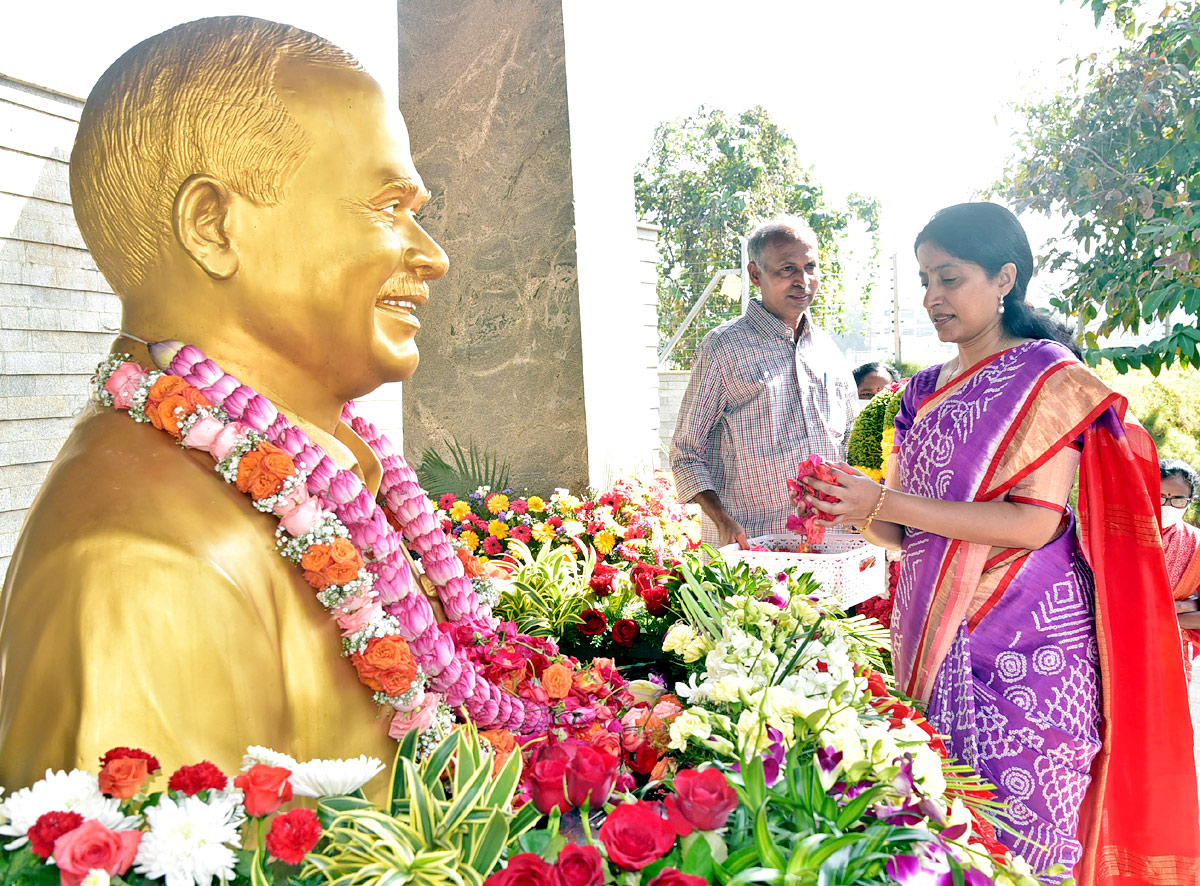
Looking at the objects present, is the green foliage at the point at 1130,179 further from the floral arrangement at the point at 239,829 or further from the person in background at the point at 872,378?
the floral arrangement at the point at 239,829

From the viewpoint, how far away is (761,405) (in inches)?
152

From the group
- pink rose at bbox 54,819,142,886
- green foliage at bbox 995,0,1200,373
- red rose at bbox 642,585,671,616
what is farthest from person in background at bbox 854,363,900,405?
pink rose at bbox 54,819,142,886

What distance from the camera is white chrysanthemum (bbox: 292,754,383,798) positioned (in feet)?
3.94

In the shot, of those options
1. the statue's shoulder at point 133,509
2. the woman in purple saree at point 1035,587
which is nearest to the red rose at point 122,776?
the statue's shoulder at point 133,509

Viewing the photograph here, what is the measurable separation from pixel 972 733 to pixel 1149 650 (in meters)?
0.53

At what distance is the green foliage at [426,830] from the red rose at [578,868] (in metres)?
0.13

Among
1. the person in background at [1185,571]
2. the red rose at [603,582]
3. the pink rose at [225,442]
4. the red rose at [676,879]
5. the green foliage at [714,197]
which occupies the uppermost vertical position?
the green foliage at [714,197]

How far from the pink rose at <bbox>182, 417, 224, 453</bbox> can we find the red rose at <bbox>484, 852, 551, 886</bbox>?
0.72m

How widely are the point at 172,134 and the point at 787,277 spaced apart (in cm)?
288

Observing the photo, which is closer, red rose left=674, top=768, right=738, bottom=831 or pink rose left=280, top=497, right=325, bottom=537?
red rose left=674, top=768, right=738, bottom=831

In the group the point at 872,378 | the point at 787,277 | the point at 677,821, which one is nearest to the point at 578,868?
the point at 677,821

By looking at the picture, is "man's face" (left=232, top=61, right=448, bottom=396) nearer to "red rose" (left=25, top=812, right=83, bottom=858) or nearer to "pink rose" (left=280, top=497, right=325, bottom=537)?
"pink rose" (left=280, top=497, right=325, bottom=537)

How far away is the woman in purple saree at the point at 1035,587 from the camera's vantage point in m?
2.43

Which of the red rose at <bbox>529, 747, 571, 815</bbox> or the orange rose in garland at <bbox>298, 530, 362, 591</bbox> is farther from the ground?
the orange rose in garland at <bbox>298, 530, 362, 591</bbox>
